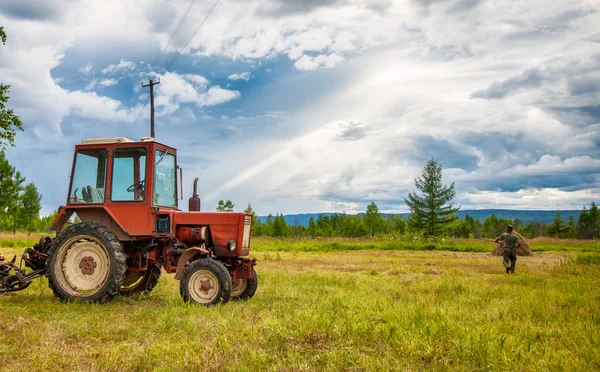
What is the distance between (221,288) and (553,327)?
16.7ft

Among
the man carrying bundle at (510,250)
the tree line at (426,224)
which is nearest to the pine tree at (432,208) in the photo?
the tree line at (426,224)

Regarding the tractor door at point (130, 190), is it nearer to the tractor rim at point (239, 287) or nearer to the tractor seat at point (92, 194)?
the tractor seat at point (92, 194)

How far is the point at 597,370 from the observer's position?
4980mm

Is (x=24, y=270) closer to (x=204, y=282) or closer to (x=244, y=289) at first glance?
(x=204, y=282)

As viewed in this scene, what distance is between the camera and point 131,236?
890 centimetres

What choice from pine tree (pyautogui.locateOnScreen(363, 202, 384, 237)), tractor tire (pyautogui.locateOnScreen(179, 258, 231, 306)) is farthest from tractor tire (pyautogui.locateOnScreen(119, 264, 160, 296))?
pine tree (pyautogui.locateOnScreen(363, 202, 384, 237))

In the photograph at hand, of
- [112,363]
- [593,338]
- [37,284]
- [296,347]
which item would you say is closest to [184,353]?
[112,363]

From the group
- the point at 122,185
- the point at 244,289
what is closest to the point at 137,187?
the point at 122,185

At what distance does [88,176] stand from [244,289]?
3.72m

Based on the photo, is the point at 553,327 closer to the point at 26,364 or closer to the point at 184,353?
the point at 184,353

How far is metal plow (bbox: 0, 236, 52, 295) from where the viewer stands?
8891mm

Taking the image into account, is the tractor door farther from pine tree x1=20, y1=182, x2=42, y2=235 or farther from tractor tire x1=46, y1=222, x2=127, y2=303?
pine tree x1=20, y1=182, x2=42, y2=235

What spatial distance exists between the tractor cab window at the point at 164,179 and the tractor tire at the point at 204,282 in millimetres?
1507

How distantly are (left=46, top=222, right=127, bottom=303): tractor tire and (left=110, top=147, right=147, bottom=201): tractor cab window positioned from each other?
73 cm
